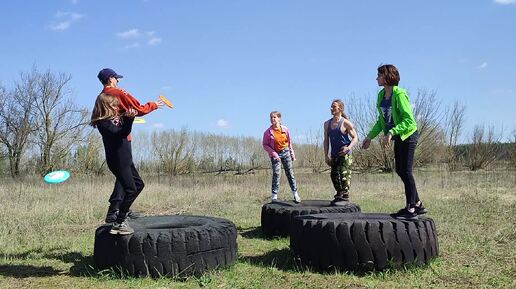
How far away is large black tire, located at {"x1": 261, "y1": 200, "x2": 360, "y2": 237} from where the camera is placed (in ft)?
23.0

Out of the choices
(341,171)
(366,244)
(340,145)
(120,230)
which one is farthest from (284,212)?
(120,230)

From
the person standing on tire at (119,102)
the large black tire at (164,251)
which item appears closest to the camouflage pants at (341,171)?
the large black tire at (164,251)

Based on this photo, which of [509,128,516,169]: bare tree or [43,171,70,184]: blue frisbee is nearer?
[43,171,70,184]: blue frisbee

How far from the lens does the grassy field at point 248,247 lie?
4594 millimetres

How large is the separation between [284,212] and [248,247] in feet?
3.00

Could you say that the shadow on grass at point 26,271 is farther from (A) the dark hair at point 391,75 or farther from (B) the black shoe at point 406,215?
(A) the dark hair at point 391,75

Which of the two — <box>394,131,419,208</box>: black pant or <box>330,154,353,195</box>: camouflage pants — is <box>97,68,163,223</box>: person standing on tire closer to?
<box>394,131,419,208</box>: black pant

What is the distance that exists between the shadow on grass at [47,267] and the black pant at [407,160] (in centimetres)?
359

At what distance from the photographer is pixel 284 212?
7336 millimetres

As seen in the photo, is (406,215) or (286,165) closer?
(406,215)

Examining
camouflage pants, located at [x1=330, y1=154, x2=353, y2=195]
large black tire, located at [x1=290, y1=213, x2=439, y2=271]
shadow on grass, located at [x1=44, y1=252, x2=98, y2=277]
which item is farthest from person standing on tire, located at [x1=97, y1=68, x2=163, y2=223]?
camouflage pants, located at [x1=330, y1=154, x2=353, y2=195]

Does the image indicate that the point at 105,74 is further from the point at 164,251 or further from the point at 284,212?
the point at 284,212

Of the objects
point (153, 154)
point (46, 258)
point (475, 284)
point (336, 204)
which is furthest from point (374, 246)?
point (153, 154)

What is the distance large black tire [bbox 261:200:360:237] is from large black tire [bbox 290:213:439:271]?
1928 mm
